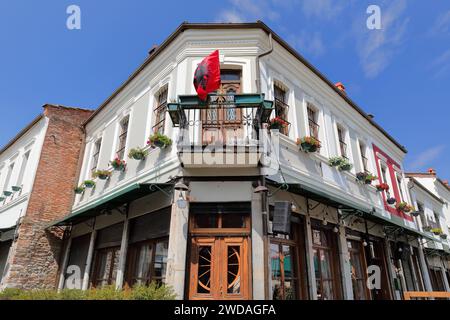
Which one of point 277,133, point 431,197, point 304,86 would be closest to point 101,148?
point 277,133

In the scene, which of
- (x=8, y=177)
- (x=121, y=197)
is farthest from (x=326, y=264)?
(x=8, y=177)

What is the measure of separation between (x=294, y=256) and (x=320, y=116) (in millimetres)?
5140

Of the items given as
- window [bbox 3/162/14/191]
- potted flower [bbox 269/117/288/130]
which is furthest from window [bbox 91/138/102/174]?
potted flower [bbox 269/117/288/130]

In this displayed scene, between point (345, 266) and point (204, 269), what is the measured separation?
15.4ft

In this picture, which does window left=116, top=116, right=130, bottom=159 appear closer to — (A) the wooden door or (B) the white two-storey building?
(B) the white two-storey building

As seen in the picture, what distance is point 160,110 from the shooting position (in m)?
9.59

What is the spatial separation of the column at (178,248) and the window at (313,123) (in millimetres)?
5318

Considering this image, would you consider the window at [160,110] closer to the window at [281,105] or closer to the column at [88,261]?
the window at [281,105]

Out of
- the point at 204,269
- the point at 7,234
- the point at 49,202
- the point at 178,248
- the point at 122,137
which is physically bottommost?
the point at 204,269

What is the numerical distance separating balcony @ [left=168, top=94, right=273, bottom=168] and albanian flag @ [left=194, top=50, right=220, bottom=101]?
19cm

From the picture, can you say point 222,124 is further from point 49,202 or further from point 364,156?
point 49,202

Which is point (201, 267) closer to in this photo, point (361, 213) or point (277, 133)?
point (277, 133)

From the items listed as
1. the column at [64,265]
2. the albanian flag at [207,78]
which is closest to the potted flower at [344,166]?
the albanian flag at [207,78]

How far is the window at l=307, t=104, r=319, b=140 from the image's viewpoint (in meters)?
10.3
